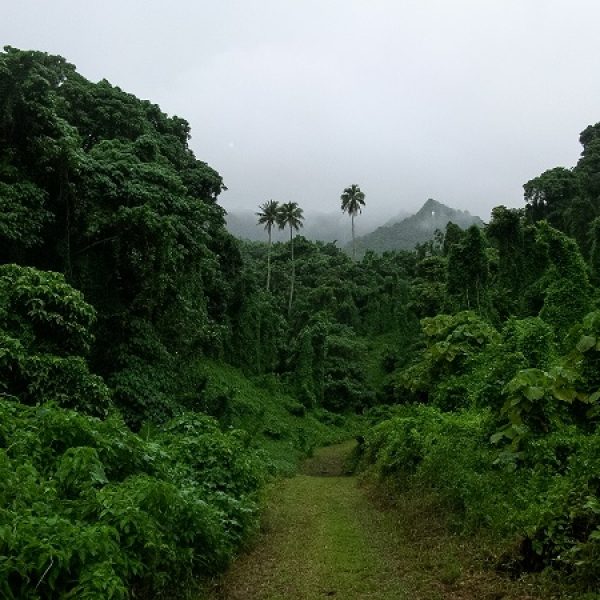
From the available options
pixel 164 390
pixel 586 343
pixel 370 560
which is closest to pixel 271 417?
pixel 164 390

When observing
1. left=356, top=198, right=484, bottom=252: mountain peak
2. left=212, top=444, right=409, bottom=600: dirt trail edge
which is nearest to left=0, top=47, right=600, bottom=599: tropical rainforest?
left=212, top=444, right=409, bottom=600: dirt trail edge

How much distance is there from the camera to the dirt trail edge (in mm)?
5973

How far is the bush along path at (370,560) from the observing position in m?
5.75

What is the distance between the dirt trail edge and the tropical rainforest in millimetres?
446

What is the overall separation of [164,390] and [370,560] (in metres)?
7.19

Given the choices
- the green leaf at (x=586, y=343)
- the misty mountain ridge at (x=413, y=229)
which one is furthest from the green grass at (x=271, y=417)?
the misty mountain ridge at (x=413, y=229)

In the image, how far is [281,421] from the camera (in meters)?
28.8

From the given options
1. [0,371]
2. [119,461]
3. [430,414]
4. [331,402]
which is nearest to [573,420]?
[430,414]

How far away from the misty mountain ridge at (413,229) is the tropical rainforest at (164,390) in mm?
98665

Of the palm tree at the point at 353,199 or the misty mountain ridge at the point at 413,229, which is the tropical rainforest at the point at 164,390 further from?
the misty mountain ridge at the point at 413,229

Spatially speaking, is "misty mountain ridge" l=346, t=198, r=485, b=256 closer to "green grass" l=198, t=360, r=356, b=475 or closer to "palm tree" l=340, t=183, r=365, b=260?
"palm tree" l=340, t=183, r=365, b=260

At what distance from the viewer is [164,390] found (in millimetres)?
12820

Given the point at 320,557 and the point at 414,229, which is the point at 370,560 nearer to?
the point at 320,557

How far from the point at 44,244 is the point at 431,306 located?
2610cm
